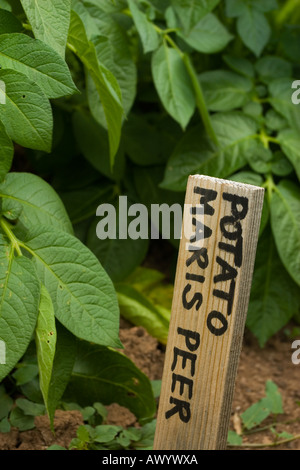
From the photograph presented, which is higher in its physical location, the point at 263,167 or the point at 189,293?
the point at 263,167

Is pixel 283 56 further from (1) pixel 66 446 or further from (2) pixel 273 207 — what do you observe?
→ (1) pixel 66 446

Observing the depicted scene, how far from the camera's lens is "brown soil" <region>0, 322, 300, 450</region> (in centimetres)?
119

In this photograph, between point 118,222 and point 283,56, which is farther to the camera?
point 283,56

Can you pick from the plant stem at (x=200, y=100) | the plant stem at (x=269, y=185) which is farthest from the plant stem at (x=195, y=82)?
the plant stem at (x=269, y=185)

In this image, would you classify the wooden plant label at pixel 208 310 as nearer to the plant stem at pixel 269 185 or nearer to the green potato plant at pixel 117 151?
the green potato plant at pixel 117 151

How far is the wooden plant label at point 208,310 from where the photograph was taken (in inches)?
35.6

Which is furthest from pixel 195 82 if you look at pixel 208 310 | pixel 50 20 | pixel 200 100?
pixel 208 310

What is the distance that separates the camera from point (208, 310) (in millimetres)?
938

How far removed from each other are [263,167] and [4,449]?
0.89 meters

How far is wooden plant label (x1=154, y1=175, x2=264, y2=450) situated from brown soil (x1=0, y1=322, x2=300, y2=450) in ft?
0.94

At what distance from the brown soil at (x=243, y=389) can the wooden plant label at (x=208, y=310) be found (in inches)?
11.2
